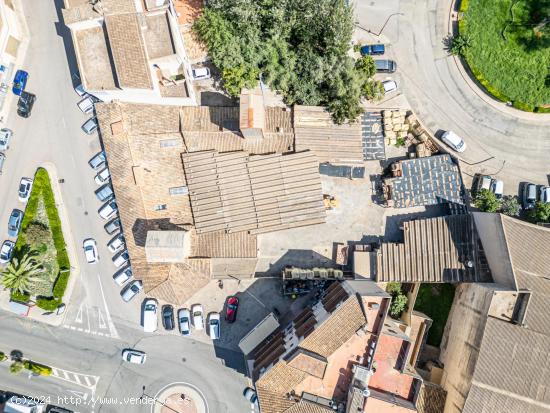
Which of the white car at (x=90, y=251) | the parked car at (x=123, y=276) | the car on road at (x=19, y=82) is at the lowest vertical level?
the parked car at (x=123, y=276)

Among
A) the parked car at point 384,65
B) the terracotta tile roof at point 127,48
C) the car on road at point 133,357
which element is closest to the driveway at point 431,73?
the parked car at point 384,65

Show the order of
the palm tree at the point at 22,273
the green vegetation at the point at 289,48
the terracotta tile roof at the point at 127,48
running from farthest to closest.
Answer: the palm tree at the point at 22,273 → the green vegetation at the point at 289,48 → the terracotta tile roof at the point at 127,48

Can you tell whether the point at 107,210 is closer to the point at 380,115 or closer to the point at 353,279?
the point at 353,279

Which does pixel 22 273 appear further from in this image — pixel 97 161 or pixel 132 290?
pixel 97 161

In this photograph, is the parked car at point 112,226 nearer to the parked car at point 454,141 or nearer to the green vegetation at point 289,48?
the green vegetation at point 289,48

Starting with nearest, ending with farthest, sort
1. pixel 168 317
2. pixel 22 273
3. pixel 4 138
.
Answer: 1. pixel 22 273
2. pixel 168 317
3. pixel 4 138

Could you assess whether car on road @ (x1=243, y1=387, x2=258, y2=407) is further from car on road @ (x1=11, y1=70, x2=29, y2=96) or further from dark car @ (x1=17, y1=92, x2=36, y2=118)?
car on road @ (x1=11, y1=70, x2=29, y2=96)

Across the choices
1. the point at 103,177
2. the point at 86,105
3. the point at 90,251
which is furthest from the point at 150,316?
the point at 86,105
